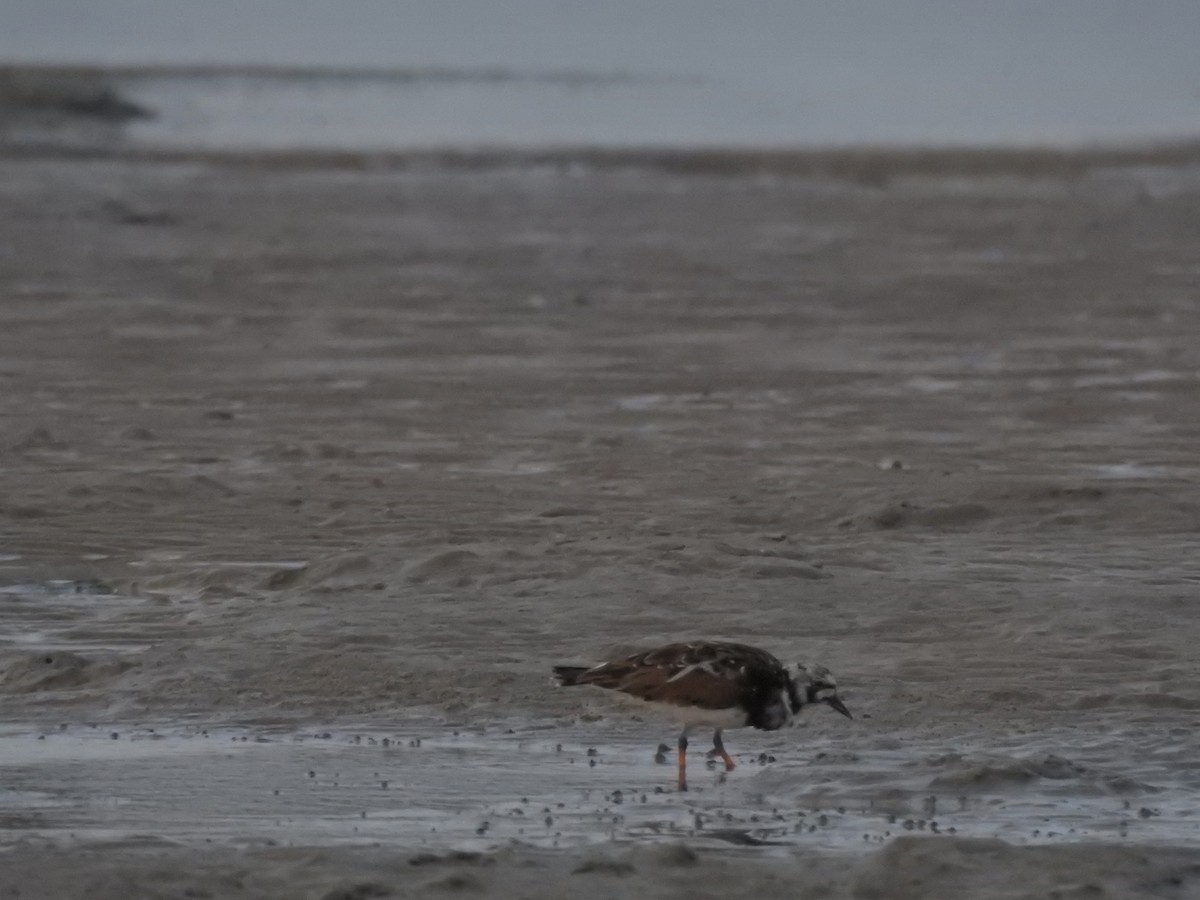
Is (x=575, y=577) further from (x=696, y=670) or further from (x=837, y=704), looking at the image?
(x=696, y=670)

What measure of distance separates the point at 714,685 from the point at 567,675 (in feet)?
1.73

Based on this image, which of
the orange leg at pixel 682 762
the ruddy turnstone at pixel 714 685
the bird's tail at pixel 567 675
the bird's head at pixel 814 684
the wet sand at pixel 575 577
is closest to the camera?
the wet sand at pixel 575 577

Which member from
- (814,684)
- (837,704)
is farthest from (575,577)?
(814,684)

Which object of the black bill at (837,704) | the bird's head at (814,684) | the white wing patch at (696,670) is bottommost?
the black bill at (837,704)

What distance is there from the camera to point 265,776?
325 inches

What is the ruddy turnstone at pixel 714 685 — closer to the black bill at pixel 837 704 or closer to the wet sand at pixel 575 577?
the black bill at pixel 837 704

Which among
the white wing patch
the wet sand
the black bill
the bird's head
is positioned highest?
the white wing patch

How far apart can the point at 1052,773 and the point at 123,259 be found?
68.9ft

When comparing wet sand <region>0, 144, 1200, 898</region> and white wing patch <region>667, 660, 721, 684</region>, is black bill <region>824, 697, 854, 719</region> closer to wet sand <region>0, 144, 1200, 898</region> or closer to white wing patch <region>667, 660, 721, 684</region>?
wet sand <region>0, 144, 1200, 898</region>

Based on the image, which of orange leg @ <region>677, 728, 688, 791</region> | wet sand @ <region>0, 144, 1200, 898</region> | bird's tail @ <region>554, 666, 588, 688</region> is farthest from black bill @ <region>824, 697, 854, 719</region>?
bird's tail @ <region>554, 666, 588, 688</region>

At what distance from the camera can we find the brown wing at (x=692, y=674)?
8367 mm

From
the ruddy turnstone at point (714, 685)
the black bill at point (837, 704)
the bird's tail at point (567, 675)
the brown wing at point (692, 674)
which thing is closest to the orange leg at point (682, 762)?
the ruddy turnstone at point (714, 685)

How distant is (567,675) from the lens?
865 cm

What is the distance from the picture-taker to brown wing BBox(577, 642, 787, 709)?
8367 mm
